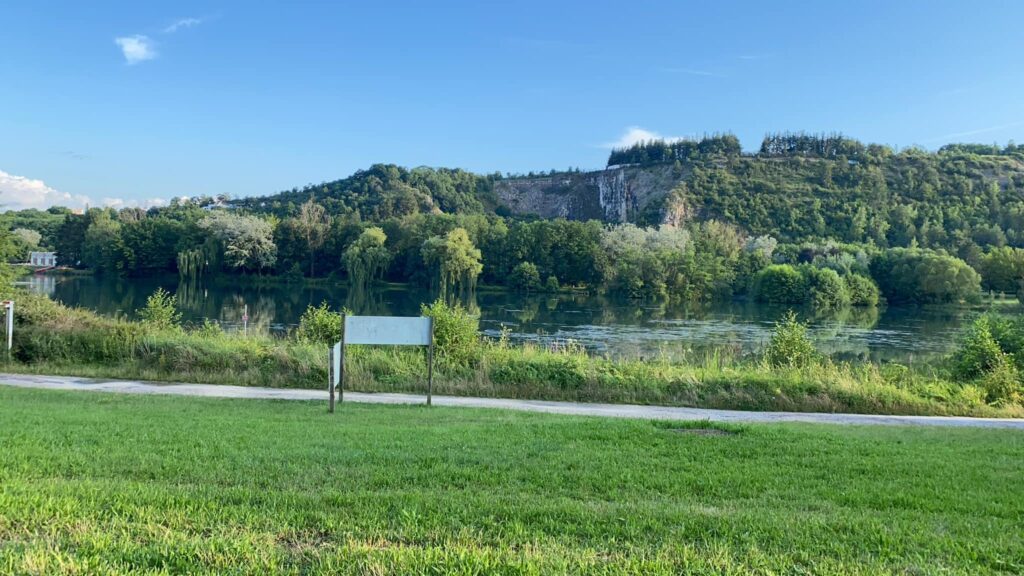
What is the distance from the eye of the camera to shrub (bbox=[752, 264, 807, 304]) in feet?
210

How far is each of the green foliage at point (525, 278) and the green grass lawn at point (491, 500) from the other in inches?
2717

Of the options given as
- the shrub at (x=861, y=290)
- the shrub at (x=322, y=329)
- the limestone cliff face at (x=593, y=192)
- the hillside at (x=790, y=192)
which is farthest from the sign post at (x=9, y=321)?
the limestone cliff face at (x=593, y=192)

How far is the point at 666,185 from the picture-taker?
141 meters

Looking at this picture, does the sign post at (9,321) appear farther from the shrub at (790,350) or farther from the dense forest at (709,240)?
the dense forest at (709,240)

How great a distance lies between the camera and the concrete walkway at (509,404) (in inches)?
456

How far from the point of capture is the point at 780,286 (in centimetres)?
6550

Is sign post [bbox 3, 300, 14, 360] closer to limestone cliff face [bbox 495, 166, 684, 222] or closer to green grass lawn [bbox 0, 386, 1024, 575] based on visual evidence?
green grass lawn [bbox 0, 386, 1024, 575]

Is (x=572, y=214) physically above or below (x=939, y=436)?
above

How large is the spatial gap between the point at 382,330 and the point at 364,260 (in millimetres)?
68210

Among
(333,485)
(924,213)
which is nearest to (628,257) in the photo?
(924,213)

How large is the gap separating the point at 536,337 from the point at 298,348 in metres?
18.4

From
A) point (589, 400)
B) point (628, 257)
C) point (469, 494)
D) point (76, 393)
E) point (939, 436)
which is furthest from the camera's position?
point (628, 257)

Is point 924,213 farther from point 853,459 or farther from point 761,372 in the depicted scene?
point 853,459

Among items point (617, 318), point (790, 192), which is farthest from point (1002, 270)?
point (617, 318)
